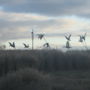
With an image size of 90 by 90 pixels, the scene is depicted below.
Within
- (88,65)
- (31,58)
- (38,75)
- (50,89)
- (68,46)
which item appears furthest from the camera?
(68,46)

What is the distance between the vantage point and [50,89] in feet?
87.5

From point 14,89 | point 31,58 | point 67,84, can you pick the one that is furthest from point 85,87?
point 31,58

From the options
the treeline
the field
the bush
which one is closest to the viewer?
the bush

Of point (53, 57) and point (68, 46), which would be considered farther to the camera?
point (68, 46)

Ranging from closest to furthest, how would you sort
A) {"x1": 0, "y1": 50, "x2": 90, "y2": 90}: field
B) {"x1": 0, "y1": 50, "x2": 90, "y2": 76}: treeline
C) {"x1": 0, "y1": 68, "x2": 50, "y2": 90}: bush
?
{"x1": 0, "y1": 68, "x2": 50, "y2": 90}: bush → {"x1": 0, "y1": 50, "x2": 90, "y2": 90}: field → {"x1": 0, "y1": 50, "x2": 90, "y2": 76}: treeline

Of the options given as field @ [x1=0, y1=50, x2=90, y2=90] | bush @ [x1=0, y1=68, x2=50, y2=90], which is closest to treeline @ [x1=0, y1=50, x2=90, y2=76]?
field @ [x1=0, y1=50, x2=90, y2=90]

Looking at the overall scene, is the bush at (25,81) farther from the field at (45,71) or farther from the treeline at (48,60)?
the treeline at (48,60)

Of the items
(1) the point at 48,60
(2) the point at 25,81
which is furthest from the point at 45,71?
(2) the point at 25,81

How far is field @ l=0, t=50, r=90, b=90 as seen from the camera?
1088 inches

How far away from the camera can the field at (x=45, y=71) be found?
27625mm

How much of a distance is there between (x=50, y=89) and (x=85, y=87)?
2.38 metres

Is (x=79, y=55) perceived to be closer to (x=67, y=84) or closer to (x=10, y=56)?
(x=10, y=56)

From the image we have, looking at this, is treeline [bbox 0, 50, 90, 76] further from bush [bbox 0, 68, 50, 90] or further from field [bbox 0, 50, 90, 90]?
bush [bbox 0, 68, 50, 90]

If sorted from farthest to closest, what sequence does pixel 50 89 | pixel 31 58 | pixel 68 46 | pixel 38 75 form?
1. pixel 68 46
2. pixel 31 58
3. pixel 38 75
4. pixel 50 89
